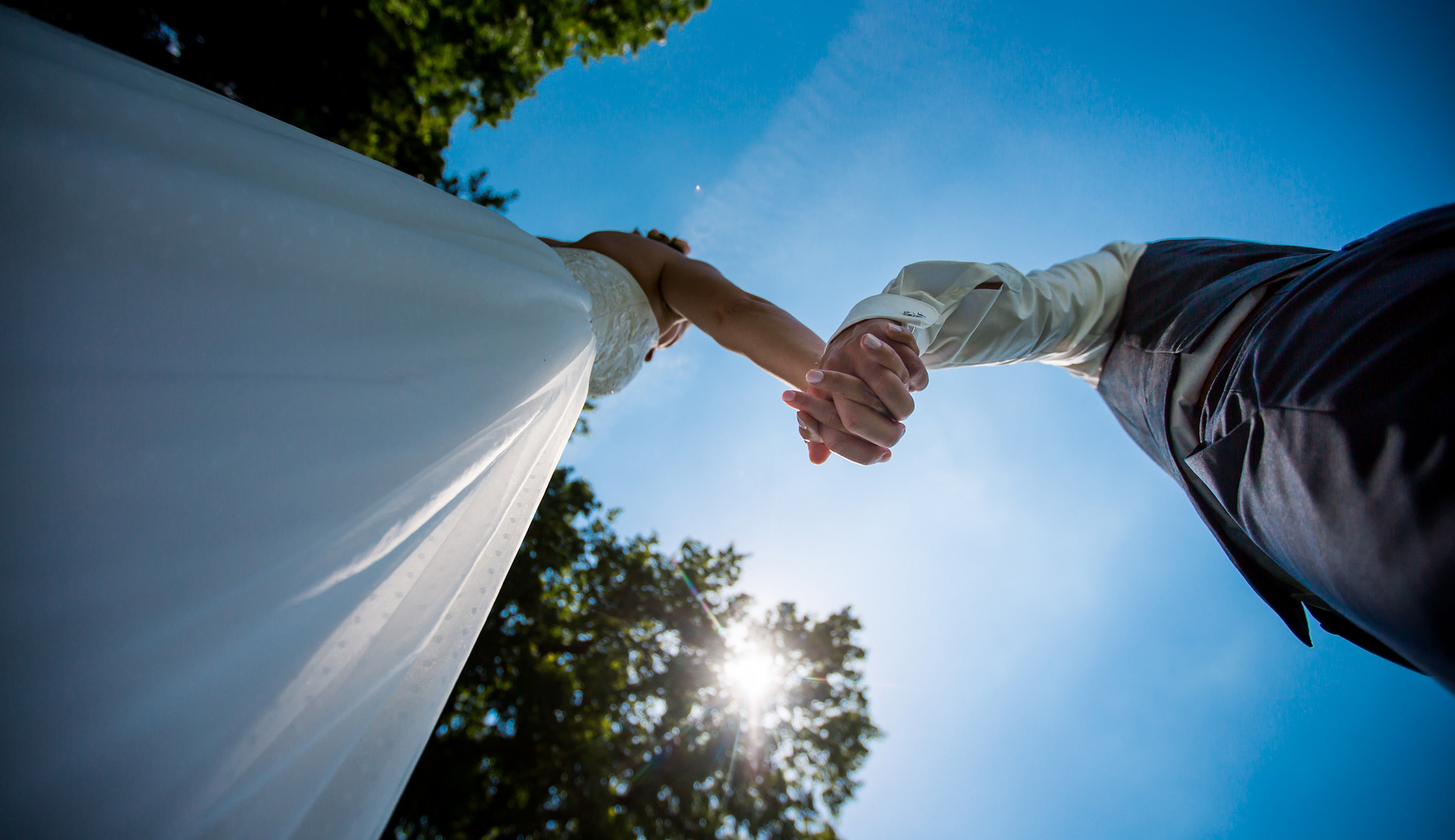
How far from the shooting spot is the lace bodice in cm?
242

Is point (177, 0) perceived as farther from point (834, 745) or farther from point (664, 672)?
point (834, 745)

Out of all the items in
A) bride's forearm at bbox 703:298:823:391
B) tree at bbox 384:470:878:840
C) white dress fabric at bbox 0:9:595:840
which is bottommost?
tree at bbox 384:470:878:840

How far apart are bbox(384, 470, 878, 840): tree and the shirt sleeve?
633 cm

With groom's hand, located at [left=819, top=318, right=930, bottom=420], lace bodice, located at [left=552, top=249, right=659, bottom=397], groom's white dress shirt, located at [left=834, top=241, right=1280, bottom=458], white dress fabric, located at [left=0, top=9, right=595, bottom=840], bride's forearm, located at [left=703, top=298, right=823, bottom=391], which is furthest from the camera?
lace bodice, located at [left=552, top=249, right=659, bottom=397]

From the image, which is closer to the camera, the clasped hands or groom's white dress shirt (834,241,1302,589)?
the clasped hands

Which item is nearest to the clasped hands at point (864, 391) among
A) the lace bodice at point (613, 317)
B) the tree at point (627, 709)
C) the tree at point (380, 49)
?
the lace bodice at point (613, 317)

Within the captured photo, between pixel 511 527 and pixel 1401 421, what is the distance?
1.92 metres

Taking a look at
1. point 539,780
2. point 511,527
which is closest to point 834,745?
point 539,780

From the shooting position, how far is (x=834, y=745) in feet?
24.5

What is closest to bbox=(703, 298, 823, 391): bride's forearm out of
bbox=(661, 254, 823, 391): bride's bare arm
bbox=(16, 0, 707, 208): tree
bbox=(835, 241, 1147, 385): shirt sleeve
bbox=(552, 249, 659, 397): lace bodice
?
bbox=(661, 254, 823, 391): bride's bare arm

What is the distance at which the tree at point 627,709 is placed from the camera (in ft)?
19.9

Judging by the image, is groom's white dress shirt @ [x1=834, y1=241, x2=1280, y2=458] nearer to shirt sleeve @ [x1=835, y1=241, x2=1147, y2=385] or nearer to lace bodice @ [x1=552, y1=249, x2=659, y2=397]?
shirt sleeve @ [x1=835, y1=241, x2=1147, y2=385]

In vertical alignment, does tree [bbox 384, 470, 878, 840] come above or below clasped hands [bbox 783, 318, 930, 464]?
below

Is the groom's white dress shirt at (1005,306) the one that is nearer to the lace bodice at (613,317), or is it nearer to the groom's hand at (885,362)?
the groom's hand at (885,362)
